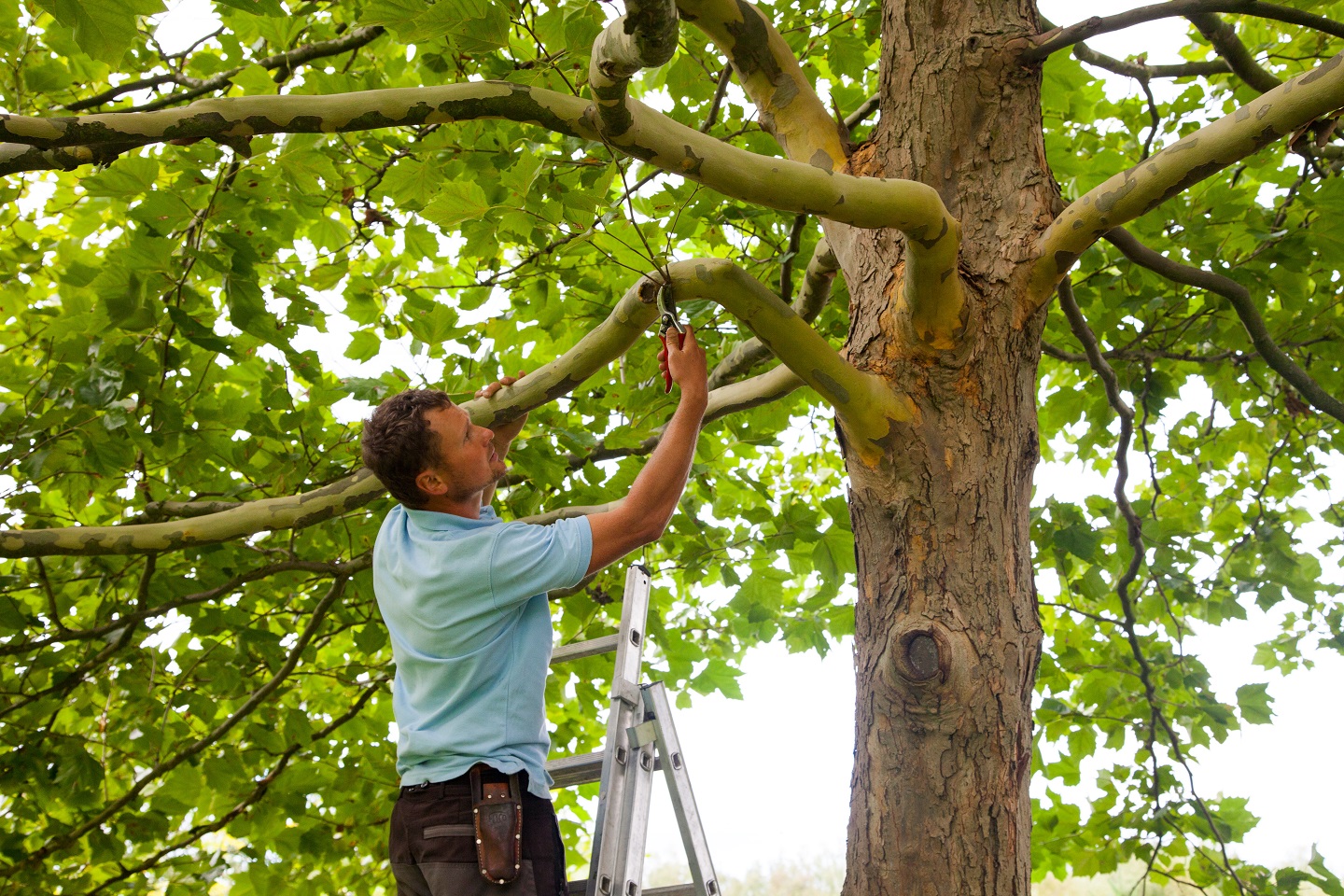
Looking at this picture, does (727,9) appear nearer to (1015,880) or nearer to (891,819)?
(891,819)

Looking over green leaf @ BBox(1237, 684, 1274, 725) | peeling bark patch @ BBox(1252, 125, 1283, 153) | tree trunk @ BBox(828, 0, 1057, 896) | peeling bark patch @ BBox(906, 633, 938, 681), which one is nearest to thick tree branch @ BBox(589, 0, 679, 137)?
tree trunk @ BBox(828, 0, 1057, 896)

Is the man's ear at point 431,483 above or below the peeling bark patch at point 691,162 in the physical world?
below

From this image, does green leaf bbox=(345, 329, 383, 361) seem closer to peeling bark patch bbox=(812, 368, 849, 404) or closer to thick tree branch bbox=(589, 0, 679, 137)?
peeling bark patch bbox=(812, 368, 849, 404)

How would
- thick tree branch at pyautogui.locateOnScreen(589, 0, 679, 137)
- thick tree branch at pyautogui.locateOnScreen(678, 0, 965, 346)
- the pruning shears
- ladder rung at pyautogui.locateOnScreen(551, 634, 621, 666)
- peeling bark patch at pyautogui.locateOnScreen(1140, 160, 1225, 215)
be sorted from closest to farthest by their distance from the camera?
thick tree branch at pyautogui.locateOnScreen(589, 0, 679, 137), peeling bark patch at pyautogui.locateOnScreen(1140, 160, 1225, 215), thick tree branch at pyautogui.locateOnScreen(678, 0, 965, 346), the pruning shears, ladder rung at pyautogui.locateOnScreen(551, 634, 621, 666)

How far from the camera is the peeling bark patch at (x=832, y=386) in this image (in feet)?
6.24

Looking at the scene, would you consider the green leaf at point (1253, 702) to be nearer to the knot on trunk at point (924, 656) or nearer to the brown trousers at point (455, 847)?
the knot on trunk at point (924, 656)

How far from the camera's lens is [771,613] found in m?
4.01

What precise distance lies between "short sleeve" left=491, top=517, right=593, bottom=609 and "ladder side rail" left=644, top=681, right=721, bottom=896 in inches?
25.7

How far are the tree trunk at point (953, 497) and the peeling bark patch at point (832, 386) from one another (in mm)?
157

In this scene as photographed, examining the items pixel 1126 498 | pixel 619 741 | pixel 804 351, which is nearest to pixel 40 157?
pixel 804 351

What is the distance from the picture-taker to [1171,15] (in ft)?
6.30

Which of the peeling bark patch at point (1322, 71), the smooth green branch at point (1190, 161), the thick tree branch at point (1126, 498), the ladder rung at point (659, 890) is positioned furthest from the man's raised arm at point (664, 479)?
the thick tree branch at point (1126, 498)

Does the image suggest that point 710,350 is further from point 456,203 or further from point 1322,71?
point 1322,71

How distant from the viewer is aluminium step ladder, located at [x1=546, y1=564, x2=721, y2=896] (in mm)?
2287
